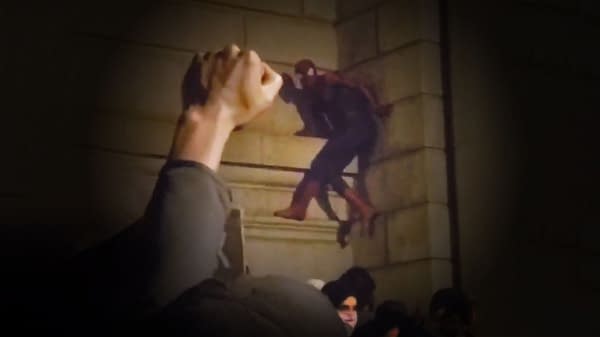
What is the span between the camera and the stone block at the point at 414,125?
3.35m

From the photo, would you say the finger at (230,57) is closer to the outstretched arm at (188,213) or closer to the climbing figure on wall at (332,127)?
the outstretched arm at (188,213)

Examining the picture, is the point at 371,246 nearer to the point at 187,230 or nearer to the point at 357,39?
the point at 357,39

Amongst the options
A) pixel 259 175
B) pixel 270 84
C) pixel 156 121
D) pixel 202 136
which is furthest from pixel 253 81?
pixel 259 175

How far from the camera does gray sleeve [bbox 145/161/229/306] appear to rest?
1713 millimetres

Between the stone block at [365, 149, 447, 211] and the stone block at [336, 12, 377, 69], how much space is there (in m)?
0.35

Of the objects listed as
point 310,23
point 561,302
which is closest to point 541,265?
point 561,302

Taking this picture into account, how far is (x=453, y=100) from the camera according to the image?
3.41m

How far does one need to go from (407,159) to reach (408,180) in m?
0.06

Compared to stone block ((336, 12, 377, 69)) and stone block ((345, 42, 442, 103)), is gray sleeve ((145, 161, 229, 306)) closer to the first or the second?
stone block ((345, 42, 442, 103))

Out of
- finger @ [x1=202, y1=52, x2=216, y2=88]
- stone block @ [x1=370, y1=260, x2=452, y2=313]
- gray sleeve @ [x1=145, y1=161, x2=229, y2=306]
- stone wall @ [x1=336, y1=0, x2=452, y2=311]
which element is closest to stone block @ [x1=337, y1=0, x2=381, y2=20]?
stone wall @ [x1=336, y1=0, x2=452, y2=311]

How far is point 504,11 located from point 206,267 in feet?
6.83

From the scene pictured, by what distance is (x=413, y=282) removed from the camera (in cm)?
329

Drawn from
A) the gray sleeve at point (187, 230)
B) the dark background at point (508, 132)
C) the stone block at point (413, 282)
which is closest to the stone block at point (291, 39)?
the dark background at point (508, 132)

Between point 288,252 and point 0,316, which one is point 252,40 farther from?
point 0,316
